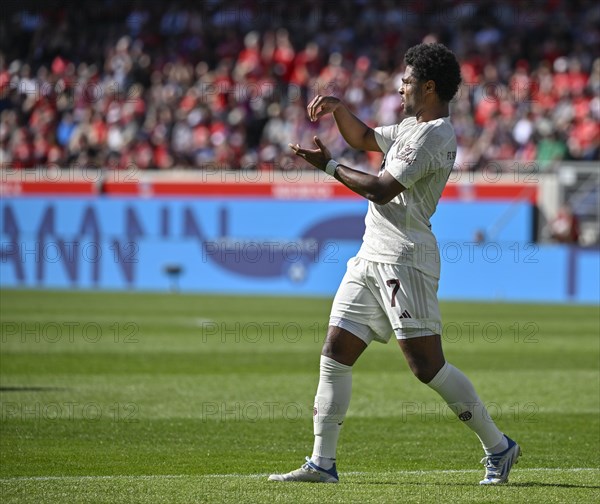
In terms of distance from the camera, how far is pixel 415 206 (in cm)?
661

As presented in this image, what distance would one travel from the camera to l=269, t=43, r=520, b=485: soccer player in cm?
649

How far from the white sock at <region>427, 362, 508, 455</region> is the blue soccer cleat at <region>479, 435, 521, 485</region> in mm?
35

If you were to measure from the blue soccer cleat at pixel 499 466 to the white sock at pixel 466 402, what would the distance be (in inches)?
1.4

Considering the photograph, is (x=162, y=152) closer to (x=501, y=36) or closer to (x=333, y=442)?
(x=501, y=36)

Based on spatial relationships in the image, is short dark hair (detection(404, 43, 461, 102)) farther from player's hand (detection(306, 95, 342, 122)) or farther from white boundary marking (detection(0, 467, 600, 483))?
white boundary marking (detection(0, 467, 600, 483))

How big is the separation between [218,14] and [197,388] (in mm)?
23812

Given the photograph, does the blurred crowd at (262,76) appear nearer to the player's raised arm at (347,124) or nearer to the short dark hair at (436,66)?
the player's raised arm at (347,124)

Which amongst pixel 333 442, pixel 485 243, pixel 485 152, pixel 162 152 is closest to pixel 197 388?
pixel 333 442

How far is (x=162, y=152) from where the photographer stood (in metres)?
31.8

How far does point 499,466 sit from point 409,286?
116 cm

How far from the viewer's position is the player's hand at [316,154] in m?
6.44

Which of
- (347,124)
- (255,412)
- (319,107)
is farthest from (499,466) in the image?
(255,412)

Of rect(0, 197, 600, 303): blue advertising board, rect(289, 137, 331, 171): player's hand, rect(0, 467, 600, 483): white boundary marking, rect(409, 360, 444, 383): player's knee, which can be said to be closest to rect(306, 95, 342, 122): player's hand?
rect(289, 137, 331, 171): player's hand

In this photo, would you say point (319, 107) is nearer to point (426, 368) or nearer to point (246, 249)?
point (426, 368)
